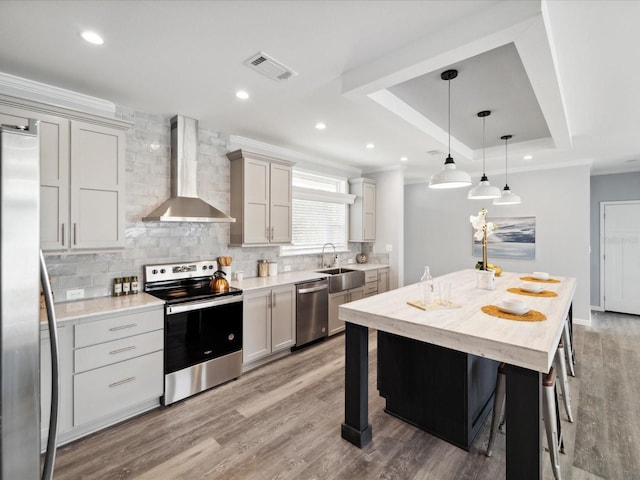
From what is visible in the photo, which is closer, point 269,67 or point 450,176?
point 269,67

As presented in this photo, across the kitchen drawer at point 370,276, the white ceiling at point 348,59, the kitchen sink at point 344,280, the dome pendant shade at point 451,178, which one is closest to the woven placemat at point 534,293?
the dome pendant shade at point 451,178

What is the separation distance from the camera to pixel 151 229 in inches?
122

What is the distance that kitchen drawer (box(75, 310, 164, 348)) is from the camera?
2.18 m

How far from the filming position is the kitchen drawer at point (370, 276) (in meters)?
4.84

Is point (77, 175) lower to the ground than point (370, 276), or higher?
higher

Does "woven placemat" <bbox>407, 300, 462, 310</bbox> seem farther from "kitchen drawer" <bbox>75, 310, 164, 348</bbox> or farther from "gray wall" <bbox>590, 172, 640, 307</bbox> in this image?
"gray wall" <bbox>590, 172, 640, 307</bbox>

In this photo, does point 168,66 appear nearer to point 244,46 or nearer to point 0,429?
point 244,46

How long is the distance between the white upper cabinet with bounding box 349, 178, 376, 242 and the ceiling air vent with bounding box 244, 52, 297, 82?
3264 mm

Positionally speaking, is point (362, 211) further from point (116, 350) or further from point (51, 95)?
point (51, 95)

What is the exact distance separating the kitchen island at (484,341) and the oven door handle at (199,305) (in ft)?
4.43

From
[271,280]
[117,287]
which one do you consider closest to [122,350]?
[117,287]

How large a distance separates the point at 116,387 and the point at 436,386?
2396 millimetres

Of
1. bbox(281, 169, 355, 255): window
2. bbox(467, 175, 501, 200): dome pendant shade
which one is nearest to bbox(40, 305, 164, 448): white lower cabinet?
bbox(281, 169, 355, 255): window

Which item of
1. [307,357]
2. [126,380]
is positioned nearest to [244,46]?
[126,380]
